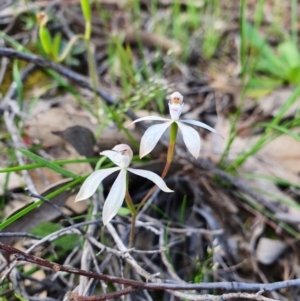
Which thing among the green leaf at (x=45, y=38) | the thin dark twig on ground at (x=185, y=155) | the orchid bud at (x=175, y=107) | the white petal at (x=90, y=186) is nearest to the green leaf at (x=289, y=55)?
the thin dark twig on ground at (x=185, y=155)

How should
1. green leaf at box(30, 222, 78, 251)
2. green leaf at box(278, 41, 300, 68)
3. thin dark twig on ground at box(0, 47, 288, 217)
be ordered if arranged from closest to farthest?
green leaf at box(30, 222, 78, 251) → thin dark twig on ground at box(0, 47, 288, 217) → green leaf at box(278, 41, 300, 68)

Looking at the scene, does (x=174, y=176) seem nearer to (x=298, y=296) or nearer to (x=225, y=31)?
(x=298, y=296)

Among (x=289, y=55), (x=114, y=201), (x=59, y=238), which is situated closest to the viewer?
(x=114, y=201)

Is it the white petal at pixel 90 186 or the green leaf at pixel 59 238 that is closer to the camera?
the white petal at pixel 90 186

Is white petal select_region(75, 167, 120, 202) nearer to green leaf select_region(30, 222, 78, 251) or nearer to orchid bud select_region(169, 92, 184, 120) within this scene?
orchid bud select_region(169, 92, 184, 120)

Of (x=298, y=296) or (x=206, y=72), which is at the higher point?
(x=206, y=72)

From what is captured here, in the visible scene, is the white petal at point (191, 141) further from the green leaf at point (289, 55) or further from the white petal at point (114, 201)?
the green leaf at point (289, 55)

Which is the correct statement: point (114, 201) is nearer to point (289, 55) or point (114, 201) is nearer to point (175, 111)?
point (175, 111)

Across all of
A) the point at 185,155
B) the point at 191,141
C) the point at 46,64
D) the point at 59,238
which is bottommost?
the point at 59,238

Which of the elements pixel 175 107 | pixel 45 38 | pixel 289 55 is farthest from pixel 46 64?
pixel 289 55

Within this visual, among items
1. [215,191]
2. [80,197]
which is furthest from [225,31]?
[80,197]

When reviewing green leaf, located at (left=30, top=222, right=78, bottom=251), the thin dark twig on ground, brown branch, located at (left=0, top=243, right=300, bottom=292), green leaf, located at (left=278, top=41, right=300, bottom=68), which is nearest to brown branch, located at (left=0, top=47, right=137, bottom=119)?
the thin dark twig on ground
